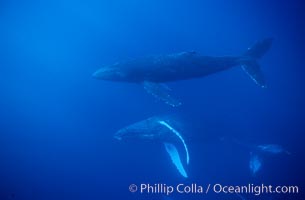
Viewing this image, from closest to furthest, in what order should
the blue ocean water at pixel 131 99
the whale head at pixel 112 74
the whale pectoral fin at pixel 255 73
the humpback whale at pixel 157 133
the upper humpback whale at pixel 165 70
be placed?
the upper humpback whale at pixel 165 70 → the whale head at pixel 112 74 → the whale pectoral fin at pixel 255 73 → the humpback whale at pixel 157 133 → the blue ocean water at pixel 131 99

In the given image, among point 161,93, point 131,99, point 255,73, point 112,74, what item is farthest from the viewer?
point 131,99

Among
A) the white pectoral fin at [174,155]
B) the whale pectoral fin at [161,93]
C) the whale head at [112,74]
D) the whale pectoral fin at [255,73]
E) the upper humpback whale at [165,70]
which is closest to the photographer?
the whale pectoral fin at [161,93]

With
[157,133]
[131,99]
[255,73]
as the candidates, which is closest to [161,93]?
[157,133]

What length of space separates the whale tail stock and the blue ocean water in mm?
2386

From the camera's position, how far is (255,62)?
1128cm

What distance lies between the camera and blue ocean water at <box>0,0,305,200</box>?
1308 centimetres

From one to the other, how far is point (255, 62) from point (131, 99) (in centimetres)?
564

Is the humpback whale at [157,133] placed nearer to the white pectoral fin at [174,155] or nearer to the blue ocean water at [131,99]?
the white pectoral fin at [174,155]

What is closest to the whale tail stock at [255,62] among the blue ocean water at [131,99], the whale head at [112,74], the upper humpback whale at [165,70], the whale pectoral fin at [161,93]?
the upper humpback whale at [165,70]

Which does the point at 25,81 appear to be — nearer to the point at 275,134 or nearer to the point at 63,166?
the point at 63,166

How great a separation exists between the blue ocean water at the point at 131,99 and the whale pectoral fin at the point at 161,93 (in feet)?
7.49

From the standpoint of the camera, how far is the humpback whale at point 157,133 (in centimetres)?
1139

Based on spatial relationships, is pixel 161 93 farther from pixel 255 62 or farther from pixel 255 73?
pixel 255 62

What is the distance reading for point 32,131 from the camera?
55.8 feet
